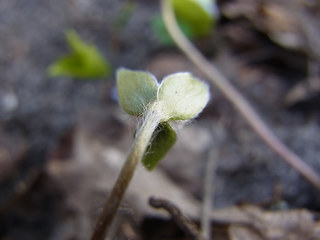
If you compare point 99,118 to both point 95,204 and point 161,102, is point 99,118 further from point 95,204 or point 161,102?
point 161,102

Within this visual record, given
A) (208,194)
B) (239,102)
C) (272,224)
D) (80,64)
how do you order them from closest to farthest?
1. (272,224)
2. (208,194)
3. (239,102)
4. (80,64)

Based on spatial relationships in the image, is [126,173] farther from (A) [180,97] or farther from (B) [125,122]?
(B) [125,122]

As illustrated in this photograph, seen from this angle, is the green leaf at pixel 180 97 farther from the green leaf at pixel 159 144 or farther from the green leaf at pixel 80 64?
the green leaf at pixel 80 64

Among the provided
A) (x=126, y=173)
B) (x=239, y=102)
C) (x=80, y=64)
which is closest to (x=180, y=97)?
(x=126, y=173)

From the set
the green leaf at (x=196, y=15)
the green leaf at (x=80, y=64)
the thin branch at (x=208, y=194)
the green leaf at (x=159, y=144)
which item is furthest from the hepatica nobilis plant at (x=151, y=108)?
the green leaf at (x=196, y=15)

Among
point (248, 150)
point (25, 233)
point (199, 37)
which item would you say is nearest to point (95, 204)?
point (25, 233)

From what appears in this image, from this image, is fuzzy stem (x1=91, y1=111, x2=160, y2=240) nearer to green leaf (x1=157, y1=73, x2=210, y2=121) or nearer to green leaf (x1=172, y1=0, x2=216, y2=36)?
green leaf (x1=157, y1=73, x2=210, y2=121)
